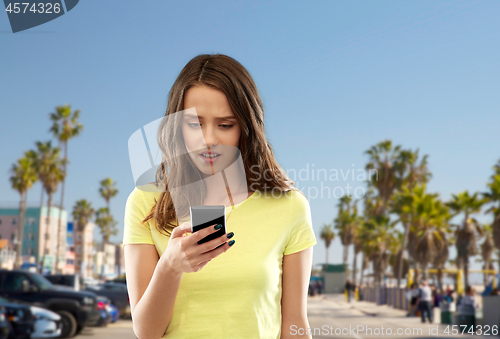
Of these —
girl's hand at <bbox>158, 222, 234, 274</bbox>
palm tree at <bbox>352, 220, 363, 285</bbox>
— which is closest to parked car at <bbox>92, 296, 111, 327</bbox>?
girl's hand at <bbox>158, 222, 234, 274</bbox>

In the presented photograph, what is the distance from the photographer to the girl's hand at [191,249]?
1.14 m

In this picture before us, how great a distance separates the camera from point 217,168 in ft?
5.04

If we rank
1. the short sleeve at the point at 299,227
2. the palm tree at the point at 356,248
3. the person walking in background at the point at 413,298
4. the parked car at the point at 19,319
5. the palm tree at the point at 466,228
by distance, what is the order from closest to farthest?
the short sleeve at the point at 299,227
the parked car at the point at 19,319
the person walking in background at the point at 413,298
the palm tree at the point at 466,228
the palm tree at the point at 356,248

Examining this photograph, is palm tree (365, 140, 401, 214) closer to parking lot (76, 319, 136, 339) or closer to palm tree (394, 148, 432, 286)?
palm tree (394, 148, 432, 286)

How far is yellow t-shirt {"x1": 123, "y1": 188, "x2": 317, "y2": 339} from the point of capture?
1412 mm

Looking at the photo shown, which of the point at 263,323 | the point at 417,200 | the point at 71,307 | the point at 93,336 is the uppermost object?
the point at 417,200

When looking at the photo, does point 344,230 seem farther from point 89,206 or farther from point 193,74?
point 193,74

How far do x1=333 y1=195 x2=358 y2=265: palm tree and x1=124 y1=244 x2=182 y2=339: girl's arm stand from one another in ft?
211

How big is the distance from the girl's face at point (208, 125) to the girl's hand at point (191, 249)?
347 mm

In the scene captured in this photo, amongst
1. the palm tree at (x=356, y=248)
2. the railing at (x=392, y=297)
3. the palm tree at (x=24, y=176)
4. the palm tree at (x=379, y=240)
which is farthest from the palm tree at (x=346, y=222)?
the palm tree at (x=24, y=176)

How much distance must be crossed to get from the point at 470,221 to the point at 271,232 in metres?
33.8

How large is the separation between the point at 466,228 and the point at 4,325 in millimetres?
28796

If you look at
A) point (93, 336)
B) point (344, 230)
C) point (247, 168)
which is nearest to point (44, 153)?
point (93, 336)

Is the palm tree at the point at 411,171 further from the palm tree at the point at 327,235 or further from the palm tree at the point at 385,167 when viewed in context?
the palm tree at the point at 327,235
